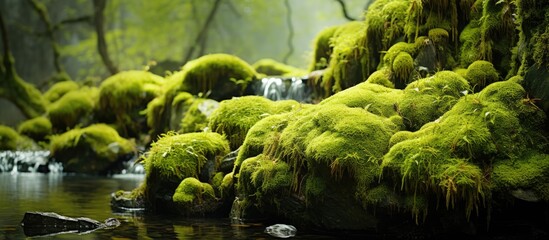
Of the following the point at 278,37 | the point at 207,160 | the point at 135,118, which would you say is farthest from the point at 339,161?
the point at 278,37

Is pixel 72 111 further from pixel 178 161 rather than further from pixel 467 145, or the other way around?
pixel 467 145

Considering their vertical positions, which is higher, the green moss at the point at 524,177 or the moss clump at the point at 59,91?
the moss clump at the point at 59,91

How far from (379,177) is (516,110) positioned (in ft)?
6.42

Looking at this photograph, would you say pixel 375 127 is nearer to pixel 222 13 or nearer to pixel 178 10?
pixel 178 10

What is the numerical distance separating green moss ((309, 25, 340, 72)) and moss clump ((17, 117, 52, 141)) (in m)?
10.1

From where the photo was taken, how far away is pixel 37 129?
20.7 metres

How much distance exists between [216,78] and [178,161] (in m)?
7.25

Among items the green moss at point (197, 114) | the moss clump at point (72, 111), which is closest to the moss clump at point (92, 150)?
the moss clump at point (72, 111)

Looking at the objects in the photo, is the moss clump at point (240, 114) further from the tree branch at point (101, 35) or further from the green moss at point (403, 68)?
the tree branch at point (101, 35)

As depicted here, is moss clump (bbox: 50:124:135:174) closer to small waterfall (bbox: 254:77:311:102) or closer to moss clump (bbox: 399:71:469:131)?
small waterfall (bbox: 254:77:311:102)

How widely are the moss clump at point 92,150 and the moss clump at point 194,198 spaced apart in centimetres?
873

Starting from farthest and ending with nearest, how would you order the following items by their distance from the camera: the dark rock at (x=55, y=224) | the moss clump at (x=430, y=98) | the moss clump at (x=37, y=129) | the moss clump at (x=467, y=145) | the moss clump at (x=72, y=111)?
the moss clump at (x=37, y=129) < the moss clump at (x=72, y=111) < the moss clump at (x=430, y=98) < the dark rock at (x=55, y=224) < the moss clump at (x=467, y=145)

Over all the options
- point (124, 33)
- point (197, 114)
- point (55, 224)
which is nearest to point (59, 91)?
point (197, 114)

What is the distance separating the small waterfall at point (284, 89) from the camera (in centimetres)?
1498
